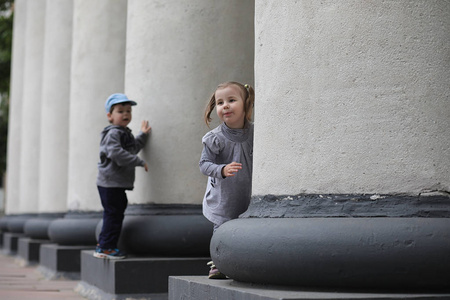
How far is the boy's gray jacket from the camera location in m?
7.86

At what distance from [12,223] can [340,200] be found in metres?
14.0

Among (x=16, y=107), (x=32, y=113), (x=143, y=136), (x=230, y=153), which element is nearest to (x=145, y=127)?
(x=143, y=136)

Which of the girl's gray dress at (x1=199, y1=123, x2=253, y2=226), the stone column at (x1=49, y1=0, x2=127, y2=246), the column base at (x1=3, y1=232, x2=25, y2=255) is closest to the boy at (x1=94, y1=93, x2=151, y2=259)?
the girl's gray dress at (x1=199, y1=123, x2=253, y2=226)

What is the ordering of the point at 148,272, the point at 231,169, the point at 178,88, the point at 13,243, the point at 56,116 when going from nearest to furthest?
the point at 231,169 < the point at 148,272 < the point at 178,88 < the point at 56,116 < the point at 13,243

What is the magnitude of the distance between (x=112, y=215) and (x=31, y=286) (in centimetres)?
275

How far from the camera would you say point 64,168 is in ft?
45.3

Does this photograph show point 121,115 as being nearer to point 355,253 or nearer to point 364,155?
point 364,155

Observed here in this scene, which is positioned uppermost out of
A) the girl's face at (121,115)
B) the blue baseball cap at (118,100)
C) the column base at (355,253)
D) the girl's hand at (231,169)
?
the blue baseball cap at (118,100)

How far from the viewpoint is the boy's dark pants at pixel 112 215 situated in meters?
7.98

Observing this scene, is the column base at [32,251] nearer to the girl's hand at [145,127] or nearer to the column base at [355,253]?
the girl's hand at [145,127]

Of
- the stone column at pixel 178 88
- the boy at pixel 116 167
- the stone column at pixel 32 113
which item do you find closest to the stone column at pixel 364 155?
the stone column at pixel 178 88

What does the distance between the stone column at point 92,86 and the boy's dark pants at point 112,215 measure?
2.84 m

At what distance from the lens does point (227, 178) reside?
18.8 ft

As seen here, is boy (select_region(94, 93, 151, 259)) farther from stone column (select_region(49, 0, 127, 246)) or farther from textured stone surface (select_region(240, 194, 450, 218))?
textured stone surface (select_region(240, 194, 450, 218))
